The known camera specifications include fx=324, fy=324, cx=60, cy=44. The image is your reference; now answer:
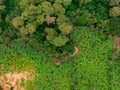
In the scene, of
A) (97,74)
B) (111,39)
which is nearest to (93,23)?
(111,39)

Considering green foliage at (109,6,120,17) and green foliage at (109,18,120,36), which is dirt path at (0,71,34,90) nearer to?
green foliage at (109,18,120,36)

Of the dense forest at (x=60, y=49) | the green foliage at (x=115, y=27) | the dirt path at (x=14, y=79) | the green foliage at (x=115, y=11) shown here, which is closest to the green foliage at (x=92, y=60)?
the dense forest at (x=60, y=49)

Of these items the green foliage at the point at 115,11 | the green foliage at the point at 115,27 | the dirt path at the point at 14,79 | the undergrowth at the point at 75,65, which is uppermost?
the green foliage at the point at 115,11

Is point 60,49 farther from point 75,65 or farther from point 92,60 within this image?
point 92,60

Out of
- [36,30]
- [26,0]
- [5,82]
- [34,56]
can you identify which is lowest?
[5,82]

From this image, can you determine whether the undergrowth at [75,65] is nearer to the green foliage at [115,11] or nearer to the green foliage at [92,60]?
the green foliage at [92,60]

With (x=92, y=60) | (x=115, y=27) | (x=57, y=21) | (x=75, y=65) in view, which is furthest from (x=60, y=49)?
(x=115, y=27)

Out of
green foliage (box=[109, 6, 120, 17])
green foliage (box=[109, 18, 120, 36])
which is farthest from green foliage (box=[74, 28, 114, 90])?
green foliage (box=[109, 6, 120, 17])

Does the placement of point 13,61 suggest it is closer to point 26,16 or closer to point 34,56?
point 34,56

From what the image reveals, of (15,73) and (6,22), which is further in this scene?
(6,22)
